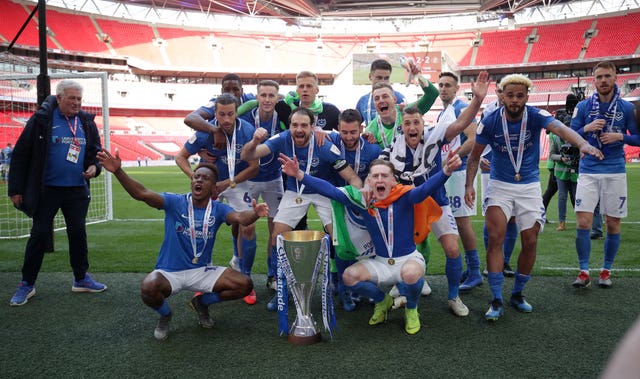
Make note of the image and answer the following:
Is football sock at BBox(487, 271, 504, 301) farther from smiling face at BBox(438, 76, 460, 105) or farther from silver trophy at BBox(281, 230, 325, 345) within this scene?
smiling face at BBox(438, 76, 460, 105)

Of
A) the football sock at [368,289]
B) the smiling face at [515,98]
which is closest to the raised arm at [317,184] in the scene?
the football sock at [368,289]

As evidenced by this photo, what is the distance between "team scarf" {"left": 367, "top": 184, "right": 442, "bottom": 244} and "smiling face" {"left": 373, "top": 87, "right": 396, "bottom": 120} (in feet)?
3.22

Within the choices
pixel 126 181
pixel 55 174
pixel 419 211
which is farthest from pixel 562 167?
pixel 55 174

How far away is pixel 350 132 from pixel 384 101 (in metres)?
0.53

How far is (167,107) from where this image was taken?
45781mm

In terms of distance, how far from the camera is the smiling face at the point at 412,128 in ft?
14.2

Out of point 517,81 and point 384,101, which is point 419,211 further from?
point 517,81

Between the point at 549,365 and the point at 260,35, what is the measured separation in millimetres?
51982

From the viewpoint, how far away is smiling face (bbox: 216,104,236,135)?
461 cm

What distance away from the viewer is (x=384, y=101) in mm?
4617

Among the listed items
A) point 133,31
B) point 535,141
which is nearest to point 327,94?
point 133,31

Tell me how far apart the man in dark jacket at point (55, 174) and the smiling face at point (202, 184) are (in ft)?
5.23

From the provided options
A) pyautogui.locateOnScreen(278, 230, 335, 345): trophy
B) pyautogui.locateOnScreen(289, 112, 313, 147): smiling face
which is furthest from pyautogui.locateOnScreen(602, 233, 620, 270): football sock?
pyautogui.locateOnScreen(289, 112, 313, 147): smiling face

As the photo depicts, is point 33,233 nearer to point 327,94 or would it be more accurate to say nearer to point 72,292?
point 72,292
